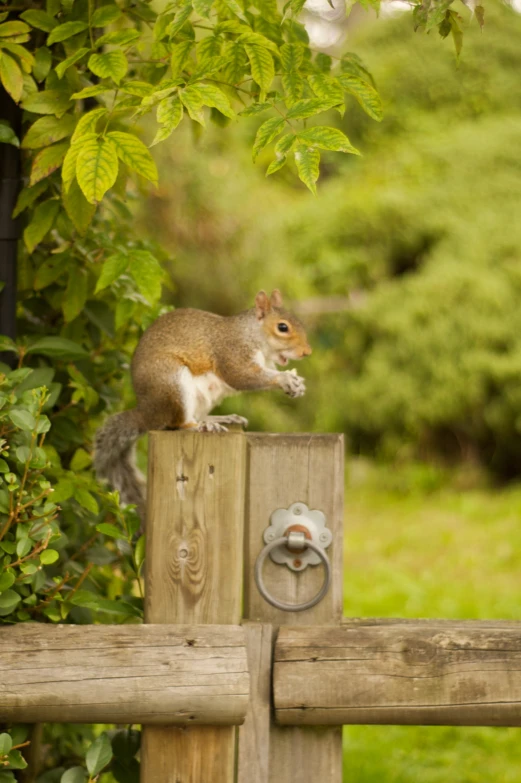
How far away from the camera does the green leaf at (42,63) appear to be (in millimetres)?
1558

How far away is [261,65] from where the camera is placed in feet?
4.38

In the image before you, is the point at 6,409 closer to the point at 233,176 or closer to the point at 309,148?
the point at 309,148

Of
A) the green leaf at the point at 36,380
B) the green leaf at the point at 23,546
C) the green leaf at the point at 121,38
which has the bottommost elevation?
the green leaf at the point at 23,546

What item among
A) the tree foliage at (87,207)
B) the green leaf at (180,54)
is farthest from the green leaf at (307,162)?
the green leaf at (180,54)

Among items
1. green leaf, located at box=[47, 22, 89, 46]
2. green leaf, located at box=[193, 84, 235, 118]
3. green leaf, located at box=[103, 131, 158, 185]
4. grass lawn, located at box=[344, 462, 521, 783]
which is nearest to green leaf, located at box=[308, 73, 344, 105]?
green leaf, located at box=[193, 84, 235, 118]

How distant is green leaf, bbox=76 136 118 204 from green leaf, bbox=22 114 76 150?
8.1 inches

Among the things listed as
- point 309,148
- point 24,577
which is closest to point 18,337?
point 24,577

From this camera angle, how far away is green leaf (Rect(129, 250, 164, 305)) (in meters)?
1.54

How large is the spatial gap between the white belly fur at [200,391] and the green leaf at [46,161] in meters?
0.45

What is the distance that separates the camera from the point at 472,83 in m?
6.76

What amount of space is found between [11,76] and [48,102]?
7 centimetres

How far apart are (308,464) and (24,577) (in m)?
0.43

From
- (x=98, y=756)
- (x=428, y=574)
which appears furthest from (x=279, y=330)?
(x=428, y=574)

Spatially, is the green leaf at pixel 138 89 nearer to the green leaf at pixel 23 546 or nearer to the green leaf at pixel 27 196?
the green leaf at pixel 27 196
